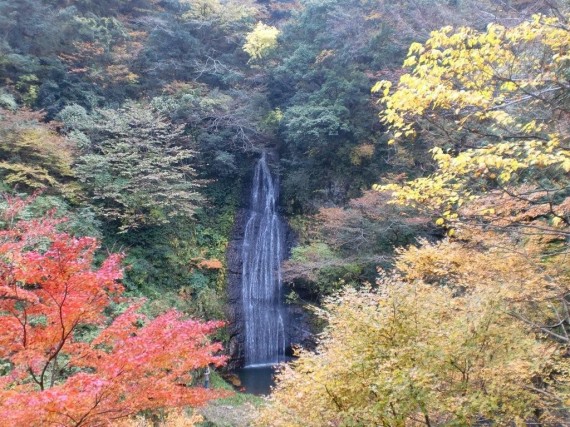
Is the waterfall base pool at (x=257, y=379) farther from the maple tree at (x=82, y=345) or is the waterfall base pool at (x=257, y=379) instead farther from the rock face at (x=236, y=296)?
the maple tree at (x=82, y=345)

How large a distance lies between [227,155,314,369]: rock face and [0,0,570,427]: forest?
0.09 meters

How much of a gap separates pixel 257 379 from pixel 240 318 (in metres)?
2.52

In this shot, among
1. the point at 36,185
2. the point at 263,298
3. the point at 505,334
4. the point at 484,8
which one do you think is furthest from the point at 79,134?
the point at 484,8

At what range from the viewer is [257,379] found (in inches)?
562

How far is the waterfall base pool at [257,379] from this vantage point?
44.5 ft

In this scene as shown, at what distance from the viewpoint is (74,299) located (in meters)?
5.18

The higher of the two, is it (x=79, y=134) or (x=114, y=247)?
(x=79, y=134)


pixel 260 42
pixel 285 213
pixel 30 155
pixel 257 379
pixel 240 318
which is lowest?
pixel 257 379

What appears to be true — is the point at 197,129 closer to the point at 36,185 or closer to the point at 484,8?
the point at 36,185

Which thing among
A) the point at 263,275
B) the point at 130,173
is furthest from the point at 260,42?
the point at 263,275

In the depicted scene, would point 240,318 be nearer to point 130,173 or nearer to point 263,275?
point 263,275

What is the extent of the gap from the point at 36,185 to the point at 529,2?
1734cm

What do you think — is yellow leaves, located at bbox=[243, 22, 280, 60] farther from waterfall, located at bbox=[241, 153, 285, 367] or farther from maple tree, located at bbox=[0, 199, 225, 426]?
maple tree, located at bbox=[0, 199, 225, 426]

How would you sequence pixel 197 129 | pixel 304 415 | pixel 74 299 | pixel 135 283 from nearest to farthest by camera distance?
pixel 304 415
pixel 74 299
pixel 135 283
pixel 197 129
